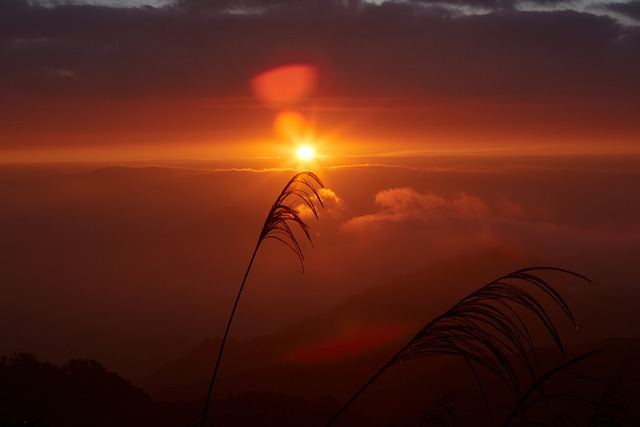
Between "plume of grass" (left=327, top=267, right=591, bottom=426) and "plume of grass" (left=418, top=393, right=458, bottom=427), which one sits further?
"plume of grass" (left=418, top=393, right=458, bottom=427)

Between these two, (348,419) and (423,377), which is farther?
(423,377)

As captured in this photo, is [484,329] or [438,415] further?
[438,415]

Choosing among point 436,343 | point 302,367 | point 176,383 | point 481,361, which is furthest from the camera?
point 176,383

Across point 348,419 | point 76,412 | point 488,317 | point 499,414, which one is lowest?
point 499,414

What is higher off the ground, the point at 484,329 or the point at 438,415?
the point at 484,329

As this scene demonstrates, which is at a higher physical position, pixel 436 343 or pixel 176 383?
pixel 436 343

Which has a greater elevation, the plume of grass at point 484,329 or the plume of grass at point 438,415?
the plume of grass at point 484,329

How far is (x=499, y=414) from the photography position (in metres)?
108

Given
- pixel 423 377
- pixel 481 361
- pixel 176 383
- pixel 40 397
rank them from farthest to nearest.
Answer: pixel 176 383
pixel 423 377
pixel 40 397
pixel 481 361

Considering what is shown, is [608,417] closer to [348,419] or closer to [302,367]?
[348,419]

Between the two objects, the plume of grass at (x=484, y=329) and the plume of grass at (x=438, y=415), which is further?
the plume of grass at (x=438, y=415)

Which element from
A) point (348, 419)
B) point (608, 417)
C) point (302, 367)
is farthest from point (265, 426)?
point (302, 367)

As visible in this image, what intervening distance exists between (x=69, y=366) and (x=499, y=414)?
243ft

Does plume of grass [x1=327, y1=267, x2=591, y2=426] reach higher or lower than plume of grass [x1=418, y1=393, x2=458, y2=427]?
higher
